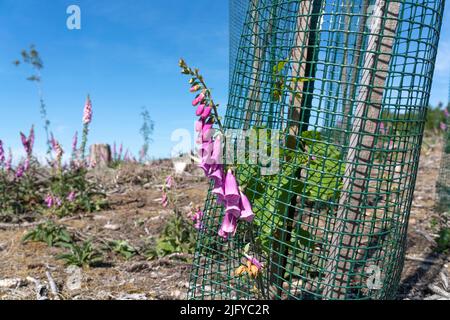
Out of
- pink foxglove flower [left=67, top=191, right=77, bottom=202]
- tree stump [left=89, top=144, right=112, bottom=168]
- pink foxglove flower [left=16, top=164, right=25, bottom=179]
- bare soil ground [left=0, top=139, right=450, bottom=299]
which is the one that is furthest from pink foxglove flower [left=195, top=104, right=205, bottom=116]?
tree stump [left=89, top=144, right=112, bottom=168]

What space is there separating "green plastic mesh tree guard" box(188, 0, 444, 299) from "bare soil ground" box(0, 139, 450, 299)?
45.0 inches

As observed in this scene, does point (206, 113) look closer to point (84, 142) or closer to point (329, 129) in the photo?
point (329, 129)

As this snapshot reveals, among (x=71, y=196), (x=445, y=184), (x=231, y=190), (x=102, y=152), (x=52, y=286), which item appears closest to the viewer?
(x=231, y=190)

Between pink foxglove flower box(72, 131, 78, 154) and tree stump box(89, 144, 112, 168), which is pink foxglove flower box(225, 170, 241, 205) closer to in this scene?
pink foxglove flower box(72, 131, 78, 154)

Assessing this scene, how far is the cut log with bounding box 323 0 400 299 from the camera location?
221cm

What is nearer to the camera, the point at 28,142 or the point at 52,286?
the point at 52,286

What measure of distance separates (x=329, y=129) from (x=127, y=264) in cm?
245

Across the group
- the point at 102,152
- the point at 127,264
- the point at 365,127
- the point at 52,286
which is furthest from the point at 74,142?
the point at 365,127

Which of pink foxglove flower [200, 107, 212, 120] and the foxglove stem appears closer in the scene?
pink foxglove flower [200, 107, 212, 120]

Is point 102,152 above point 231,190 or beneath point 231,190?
beneath

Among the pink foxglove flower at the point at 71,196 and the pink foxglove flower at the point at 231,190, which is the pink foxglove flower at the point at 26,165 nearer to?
the pink foxglove flower at the point at 71,196

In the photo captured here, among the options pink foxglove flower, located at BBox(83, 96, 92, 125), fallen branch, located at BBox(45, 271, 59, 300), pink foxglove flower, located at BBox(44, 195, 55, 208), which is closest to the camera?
fallen branch, located at BBox(45, 271, 59, 300)

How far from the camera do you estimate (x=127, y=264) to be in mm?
4043

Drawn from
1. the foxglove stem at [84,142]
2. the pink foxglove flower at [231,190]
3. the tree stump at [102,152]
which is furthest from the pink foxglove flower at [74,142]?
the pink foxglove flower at [231,190]
